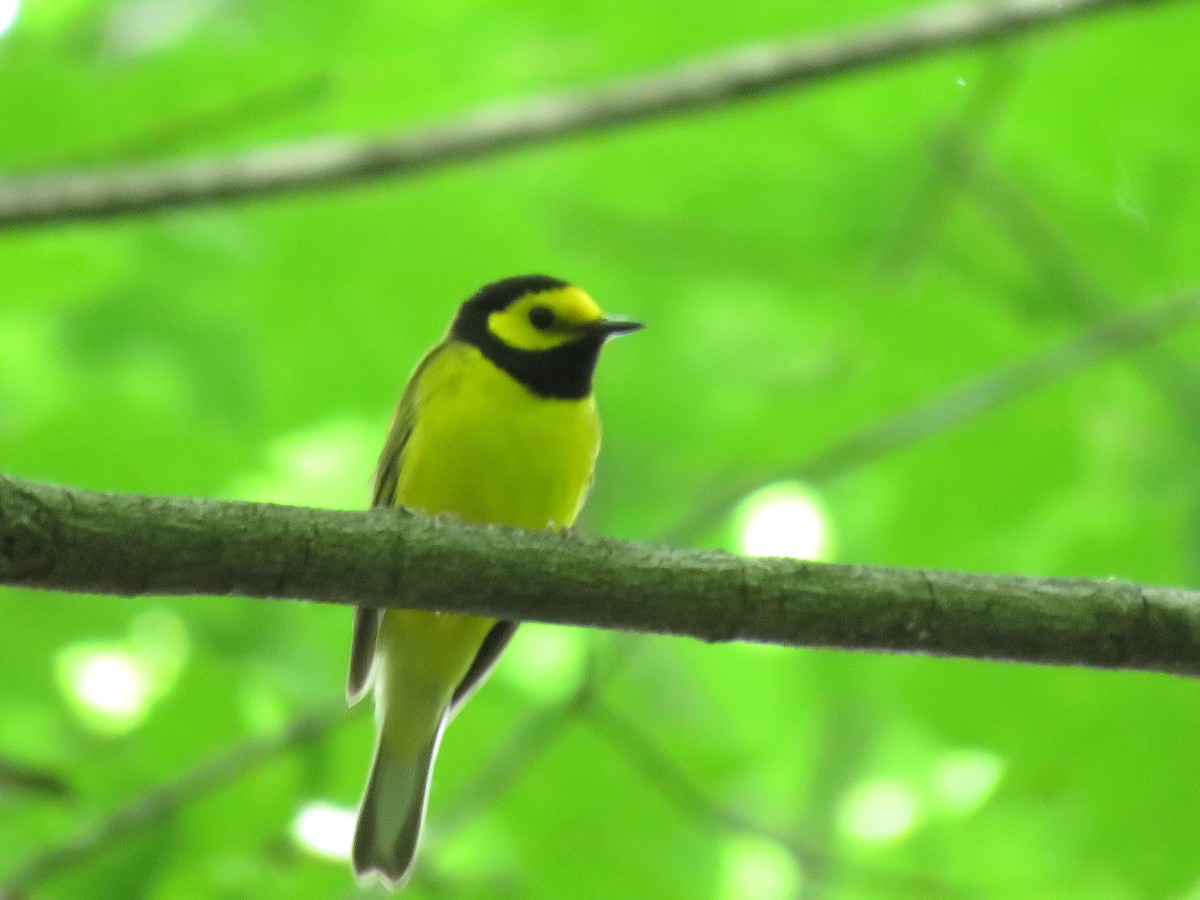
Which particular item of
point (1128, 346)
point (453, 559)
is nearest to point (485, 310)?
point (1128, 346)

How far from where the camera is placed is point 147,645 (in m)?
4.93

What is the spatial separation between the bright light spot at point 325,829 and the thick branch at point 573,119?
2.08 metres

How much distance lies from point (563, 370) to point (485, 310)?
1.63ft

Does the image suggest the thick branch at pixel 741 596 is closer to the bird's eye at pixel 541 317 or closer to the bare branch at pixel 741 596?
the bare branch at pixel 741 596

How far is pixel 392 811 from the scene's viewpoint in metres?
5.13

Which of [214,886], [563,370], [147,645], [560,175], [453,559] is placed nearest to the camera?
[453,559]

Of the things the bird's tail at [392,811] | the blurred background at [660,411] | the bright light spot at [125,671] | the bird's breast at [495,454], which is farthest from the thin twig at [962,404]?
the bright light spot at [125,671]

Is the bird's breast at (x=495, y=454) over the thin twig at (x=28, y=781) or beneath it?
beneath

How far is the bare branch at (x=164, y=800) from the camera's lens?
4.15 meters

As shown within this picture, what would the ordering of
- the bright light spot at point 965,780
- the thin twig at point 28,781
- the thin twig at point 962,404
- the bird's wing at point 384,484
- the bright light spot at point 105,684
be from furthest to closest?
the bird's wing at point 384,484
the bright light spot at point 105,684
the thin twig at point 962,404
the bright light spot at point 965,780
the thin twig at point 28,781

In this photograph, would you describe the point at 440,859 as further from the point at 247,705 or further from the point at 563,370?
the point at 563,370

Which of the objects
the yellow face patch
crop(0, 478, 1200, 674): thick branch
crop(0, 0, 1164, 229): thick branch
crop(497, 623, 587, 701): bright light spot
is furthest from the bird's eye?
crop(0, 478, 1200, 674): thick branch

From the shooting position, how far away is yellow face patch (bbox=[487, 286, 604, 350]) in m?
5.85

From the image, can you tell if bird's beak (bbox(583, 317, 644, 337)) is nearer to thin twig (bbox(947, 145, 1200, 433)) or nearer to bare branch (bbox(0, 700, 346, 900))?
thin twig (bbox(947, 145, 1200, 433))
